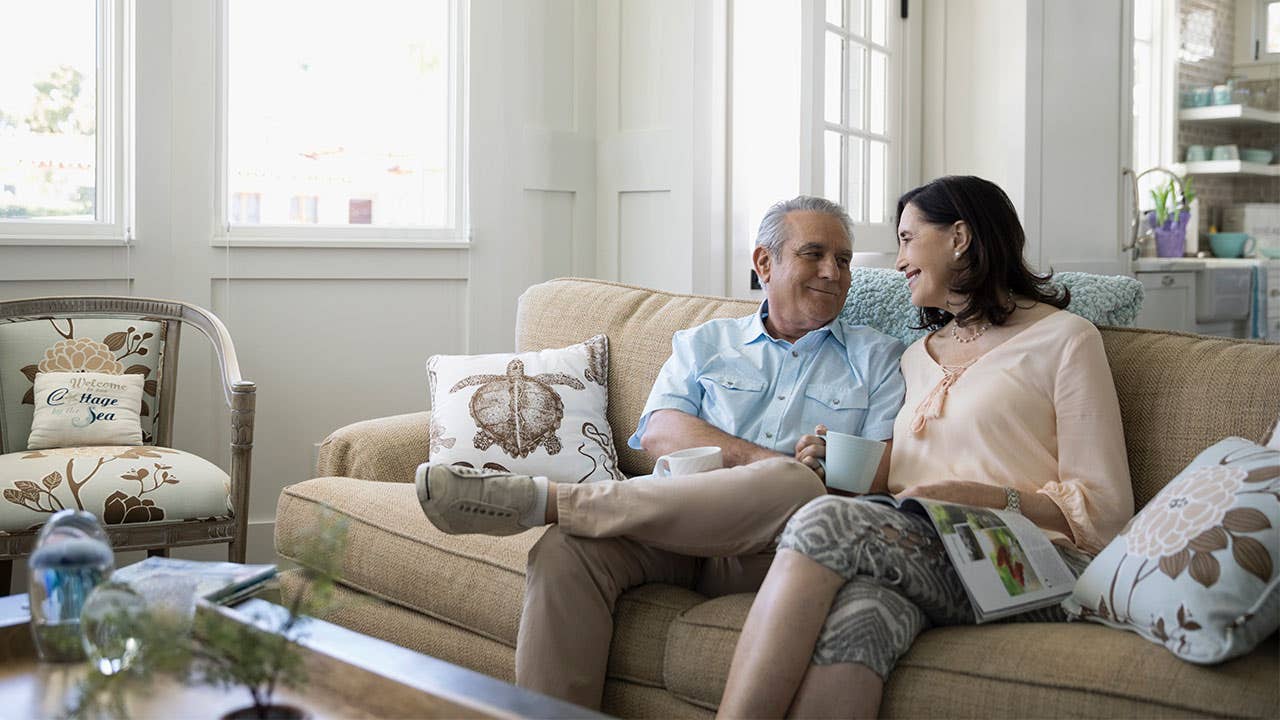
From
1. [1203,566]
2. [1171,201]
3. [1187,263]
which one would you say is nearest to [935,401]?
[1203,566]

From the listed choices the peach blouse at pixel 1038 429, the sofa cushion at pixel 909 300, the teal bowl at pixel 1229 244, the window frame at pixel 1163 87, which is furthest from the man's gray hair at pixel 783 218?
the teal bowl at pixel 1229 244

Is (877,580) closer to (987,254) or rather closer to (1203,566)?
(1203,566)

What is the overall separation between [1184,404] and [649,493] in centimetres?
88

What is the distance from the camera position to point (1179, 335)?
203 centimetres

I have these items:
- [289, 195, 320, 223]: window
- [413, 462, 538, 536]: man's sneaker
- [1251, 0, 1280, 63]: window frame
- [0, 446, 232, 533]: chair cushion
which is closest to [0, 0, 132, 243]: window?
[289, 195, 320, 223]: window

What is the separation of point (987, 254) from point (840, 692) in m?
0.85

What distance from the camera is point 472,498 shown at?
1655mm

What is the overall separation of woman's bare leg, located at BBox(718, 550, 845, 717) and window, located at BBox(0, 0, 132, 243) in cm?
248

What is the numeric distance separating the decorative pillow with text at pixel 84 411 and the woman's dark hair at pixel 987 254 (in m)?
2.01

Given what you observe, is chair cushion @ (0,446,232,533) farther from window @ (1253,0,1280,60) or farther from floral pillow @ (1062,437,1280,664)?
window @ (1253,0,1280,60)

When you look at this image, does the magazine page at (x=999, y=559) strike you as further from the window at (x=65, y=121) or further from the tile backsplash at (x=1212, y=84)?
the tile backsplash at (x=1212, y=84)

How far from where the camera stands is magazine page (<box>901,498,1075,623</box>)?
163 centimetres

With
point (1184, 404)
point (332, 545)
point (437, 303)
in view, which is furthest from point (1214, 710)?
point (437, 303)

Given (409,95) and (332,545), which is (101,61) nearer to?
(409,95)
